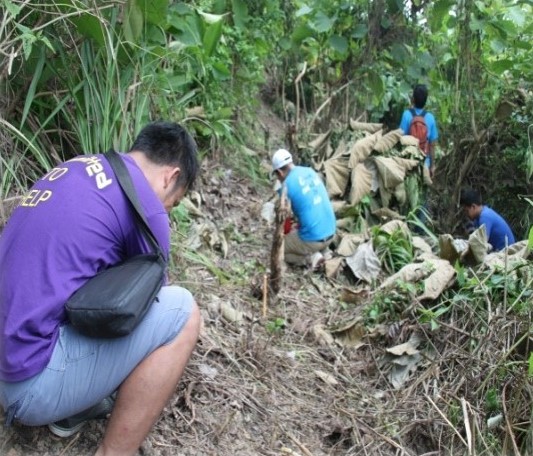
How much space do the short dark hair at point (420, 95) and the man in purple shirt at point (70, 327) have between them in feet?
18.0

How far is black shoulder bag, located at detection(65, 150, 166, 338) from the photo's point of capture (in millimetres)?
1966

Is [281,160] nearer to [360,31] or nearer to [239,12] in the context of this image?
[239,12]

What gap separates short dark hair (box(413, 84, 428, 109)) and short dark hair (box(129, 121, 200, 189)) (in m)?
5.23

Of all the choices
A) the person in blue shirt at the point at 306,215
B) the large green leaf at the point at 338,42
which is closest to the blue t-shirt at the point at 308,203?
the person in blue shirt at the point at 306,215

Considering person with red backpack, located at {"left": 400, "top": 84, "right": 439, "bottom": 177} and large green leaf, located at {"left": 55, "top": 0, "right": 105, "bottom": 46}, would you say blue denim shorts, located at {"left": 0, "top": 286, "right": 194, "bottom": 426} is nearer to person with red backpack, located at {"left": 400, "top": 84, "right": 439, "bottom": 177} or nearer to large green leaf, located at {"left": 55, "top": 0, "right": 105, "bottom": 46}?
large green leaf, located at {"left": 55, "top": 0, "right": 105, "bottom": 46}

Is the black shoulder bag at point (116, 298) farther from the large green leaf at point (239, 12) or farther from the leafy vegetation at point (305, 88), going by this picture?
the large green leaf at point (239, 12)

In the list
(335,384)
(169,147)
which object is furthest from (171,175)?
(335,384)

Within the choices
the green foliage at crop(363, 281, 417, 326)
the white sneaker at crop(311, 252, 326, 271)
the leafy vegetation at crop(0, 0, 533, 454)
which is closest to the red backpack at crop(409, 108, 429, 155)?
the leafy vegetation at crop(0, 0, 533, 454)

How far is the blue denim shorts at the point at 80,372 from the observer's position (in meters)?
2.02

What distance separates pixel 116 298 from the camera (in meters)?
1.97

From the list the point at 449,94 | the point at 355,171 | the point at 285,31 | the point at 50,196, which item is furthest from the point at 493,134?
the point at 50,196

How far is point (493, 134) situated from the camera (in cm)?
664

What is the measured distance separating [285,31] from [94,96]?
16.4ft

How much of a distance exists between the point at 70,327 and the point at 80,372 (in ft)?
0.49
